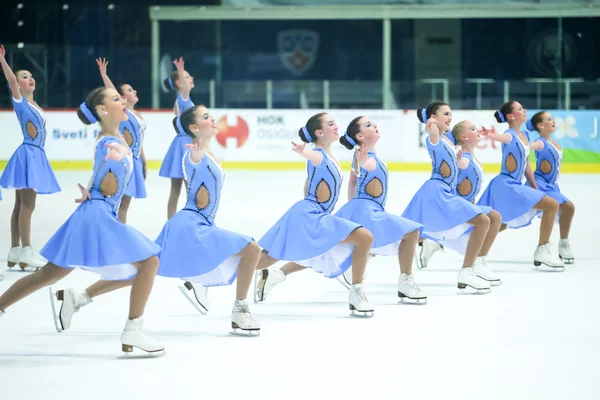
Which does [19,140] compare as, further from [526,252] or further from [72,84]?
[526,252]

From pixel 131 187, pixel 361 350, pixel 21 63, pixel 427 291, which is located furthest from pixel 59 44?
pixel 361 350

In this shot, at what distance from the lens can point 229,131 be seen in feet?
53.6

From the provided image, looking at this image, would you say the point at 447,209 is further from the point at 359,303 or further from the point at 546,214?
the point at 546,214

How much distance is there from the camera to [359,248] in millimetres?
5742

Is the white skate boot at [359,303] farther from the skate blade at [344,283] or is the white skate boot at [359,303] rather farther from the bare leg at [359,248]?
the skate blade at [344,283]

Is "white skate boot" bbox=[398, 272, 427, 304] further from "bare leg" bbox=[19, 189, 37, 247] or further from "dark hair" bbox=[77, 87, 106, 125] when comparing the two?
"bare leg" bbox=[19, 189, 37, 247]

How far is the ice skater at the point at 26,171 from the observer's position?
7379mm

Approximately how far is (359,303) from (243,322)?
834 mm

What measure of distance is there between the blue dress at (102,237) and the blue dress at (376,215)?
1.74 metres

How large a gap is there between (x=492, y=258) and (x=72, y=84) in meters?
11.2

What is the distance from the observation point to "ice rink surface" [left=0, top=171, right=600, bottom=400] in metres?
4.14

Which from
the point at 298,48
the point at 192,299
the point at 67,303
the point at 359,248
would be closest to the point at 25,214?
the point at 192,299

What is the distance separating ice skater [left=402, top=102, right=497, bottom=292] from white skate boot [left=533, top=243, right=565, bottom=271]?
2.86 feet

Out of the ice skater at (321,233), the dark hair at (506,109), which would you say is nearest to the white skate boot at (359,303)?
the ice skater at (321,233)
